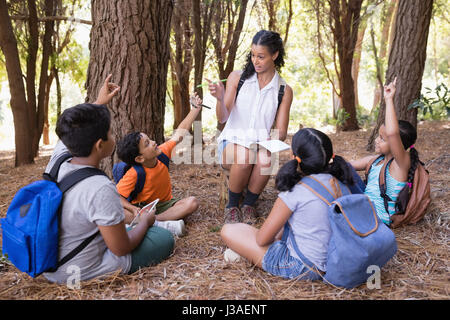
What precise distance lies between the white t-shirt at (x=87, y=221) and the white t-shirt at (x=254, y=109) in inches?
53.1

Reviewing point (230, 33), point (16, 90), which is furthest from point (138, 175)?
point (230, 33)

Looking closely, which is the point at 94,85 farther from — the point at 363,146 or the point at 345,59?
the point at 345,59

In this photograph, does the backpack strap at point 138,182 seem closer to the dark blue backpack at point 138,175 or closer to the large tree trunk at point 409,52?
the dark blue backpack at point 138,175

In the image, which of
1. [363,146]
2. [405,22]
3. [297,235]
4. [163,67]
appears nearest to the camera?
[297,235]

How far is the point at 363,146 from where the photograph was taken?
5520mm

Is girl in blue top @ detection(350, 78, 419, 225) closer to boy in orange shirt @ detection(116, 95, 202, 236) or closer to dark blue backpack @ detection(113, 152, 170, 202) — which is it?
boy in orange shirt @ detection(116, 95, 202, 236)

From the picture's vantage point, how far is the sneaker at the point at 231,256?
227cm

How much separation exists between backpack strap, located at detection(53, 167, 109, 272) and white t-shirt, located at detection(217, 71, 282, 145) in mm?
Answer: 1346

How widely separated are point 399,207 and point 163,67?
240cm

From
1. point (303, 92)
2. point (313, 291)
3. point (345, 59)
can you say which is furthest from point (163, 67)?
point (303, 92)

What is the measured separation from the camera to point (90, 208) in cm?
176

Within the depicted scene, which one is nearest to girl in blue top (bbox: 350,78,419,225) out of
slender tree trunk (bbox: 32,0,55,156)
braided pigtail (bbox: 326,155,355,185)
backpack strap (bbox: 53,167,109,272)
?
braided pigtail (bbox: 326,155,355,185)

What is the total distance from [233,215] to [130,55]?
1.66 m
